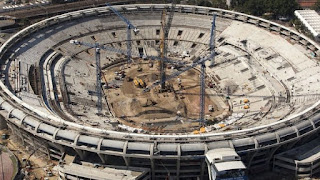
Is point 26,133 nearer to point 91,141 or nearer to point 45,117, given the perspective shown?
point 45,117

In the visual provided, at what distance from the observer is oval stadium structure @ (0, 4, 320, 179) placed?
87.5 meters

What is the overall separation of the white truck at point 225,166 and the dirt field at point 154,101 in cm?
2614

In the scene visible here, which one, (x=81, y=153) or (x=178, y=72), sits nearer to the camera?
(x=81, y=153)

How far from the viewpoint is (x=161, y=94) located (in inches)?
5054

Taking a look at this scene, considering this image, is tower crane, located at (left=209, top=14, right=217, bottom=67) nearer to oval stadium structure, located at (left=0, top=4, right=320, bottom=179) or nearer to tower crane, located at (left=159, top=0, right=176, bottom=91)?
oval stadium structure, located at (left=0, top=4, right=320, bottom=179)

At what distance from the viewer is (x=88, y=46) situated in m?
146

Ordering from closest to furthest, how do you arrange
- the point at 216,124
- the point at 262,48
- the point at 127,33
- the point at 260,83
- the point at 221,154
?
the point at 221,154 < the point at 216,124 < the point at 260,83 < the point at 262,48 < the point at 127,33

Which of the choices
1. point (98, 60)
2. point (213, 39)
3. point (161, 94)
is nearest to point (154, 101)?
point (161, 94)

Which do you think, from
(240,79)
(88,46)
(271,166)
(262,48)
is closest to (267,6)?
(262,48)

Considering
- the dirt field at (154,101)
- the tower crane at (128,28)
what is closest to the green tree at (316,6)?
the dirt field at (154,101)

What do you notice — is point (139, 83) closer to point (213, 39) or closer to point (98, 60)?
point (98, 60)

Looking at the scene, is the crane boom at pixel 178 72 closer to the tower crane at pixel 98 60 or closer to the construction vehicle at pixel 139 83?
the construction vehicle at pixel 139 83

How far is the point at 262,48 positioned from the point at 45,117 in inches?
3181

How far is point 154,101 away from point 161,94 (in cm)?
506
